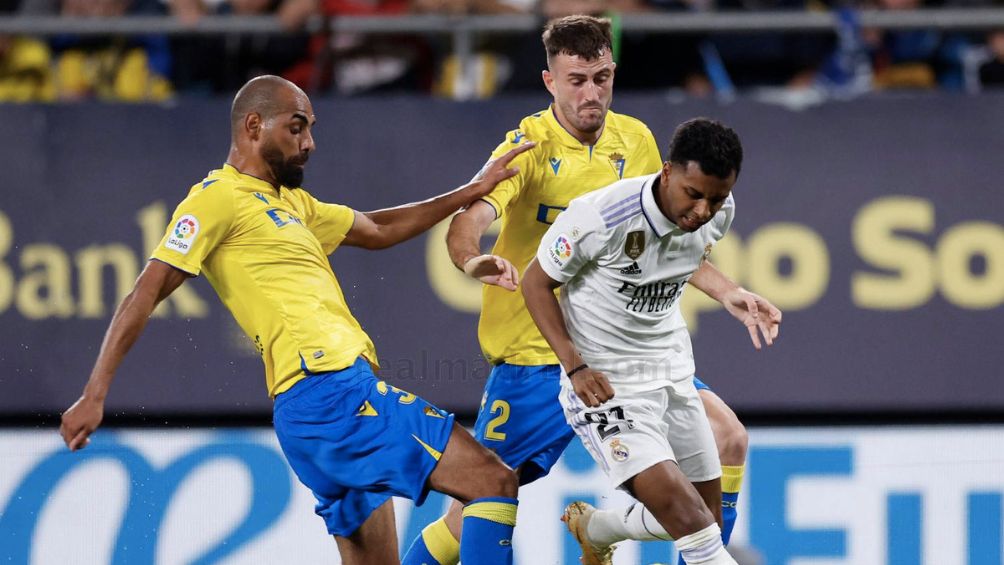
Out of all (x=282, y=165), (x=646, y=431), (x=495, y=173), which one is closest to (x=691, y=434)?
(x=646, y=431)

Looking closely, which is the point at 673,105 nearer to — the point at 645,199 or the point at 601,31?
the point at 601,31

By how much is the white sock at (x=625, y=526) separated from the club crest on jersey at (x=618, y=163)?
1282mm

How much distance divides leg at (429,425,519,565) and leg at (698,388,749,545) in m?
0.92

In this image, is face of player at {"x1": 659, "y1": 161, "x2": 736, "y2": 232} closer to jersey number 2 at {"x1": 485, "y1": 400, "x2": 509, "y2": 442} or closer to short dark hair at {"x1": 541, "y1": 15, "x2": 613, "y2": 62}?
short dark hair at {"x1": 541, "y1": 15, "x2": 613, "y2": 62}

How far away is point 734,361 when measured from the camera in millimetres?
7418

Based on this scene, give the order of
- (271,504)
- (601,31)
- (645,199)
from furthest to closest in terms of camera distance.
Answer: (271,504)
(601,31)
(645,199)

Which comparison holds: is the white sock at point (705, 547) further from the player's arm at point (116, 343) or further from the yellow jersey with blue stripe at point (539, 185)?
the player's arm at point (116, 343)

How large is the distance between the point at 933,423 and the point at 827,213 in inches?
48.8

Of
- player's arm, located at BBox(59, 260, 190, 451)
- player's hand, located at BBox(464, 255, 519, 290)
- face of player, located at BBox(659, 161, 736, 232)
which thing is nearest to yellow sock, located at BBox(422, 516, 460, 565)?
player's hand, located at BBox(464, 255, 519, 290)

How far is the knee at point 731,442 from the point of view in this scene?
5.41 m

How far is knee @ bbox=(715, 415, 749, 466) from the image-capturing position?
541 cm

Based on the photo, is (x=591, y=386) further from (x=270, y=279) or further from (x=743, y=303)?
(x=270, y=279)

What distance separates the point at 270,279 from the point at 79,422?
828 mm

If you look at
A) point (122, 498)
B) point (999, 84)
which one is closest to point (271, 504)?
point (122, 498)
